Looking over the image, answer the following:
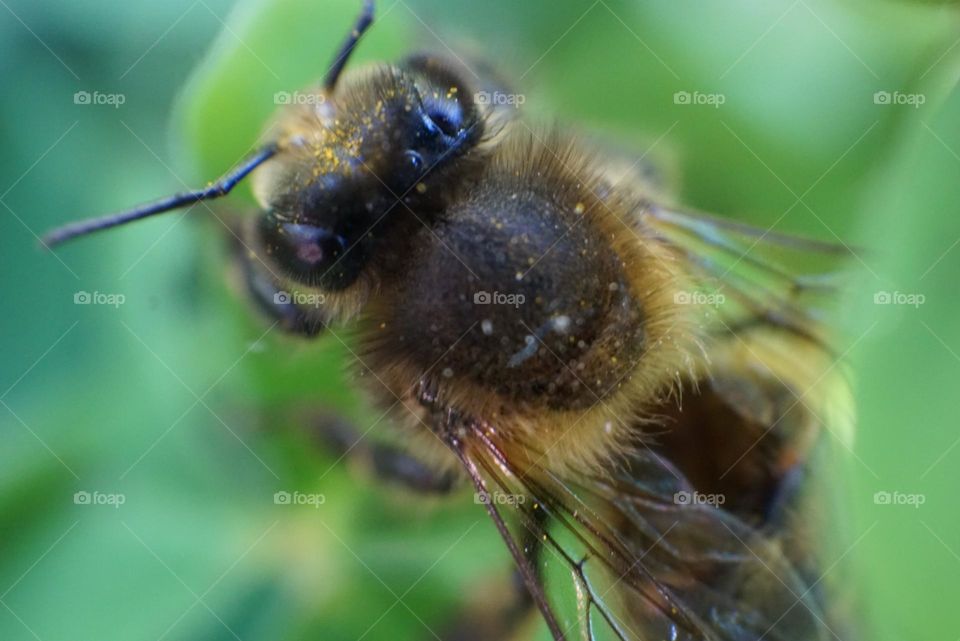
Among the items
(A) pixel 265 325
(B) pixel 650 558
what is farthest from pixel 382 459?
(B) pixel 650 558

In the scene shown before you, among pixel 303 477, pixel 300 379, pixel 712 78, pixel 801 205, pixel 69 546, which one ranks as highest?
pixel 712 78

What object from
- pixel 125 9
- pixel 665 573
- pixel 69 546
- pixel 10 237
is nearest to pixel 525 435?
pixel 665 573

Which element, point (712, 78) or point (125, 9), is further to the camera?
point (125, 9)

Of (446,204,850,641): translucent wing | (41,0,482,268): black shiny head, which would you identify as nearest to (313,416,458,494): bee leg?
(446,204,850,641): translucent wing

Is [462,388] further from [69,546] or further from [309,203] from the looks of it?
[69,546]

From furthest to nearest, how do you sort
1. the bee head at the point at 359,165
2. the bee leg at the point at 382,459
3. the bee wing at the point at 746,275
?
the bee leg at the point at 382,459, the bee wing at the point at 746,275, the bee head at the point at 359,165

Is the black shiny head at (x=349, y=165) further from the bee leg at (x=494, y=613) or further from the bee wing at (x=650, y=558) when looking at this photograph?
the bee leg at (x=494, y=613)

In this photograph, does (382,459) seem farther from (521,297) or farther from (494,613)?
(521,297)

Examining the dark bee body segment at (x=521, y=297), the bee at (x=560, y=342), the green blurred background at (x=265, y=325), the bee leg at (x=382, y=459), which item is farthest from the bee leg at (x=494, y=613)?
the dark bee body segment at (x=521, y=297)
